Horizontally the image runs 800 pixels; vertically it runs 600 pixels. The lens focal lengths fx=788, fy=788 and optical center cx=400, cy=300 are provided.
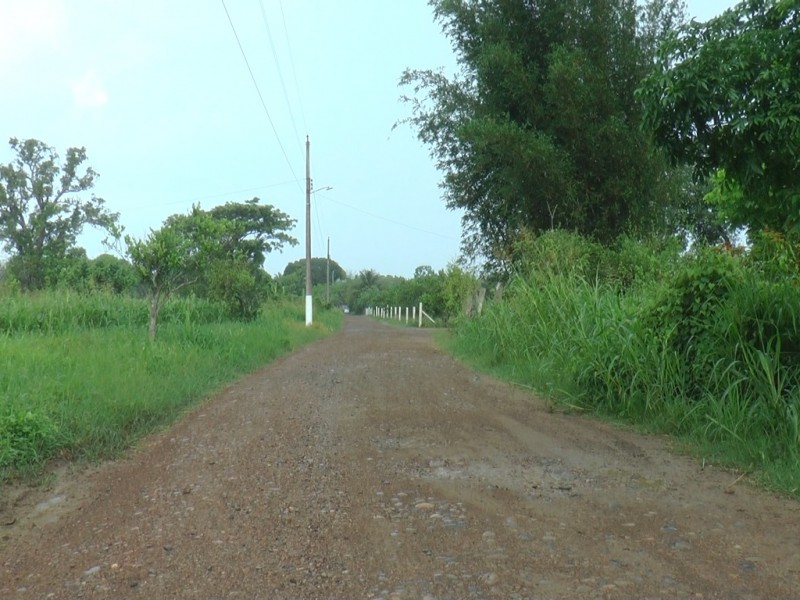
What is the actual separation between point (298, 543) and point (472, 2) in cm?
1571

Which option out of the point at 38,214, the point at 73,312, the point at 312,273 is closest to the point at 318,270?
the point at 312,273

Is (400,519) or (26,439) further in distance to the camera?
(26,439)

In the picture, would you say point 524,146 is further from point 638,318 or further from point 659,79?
point 659,79

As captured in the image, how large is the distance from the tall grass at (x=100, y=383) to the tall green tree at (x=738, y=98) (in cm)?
567

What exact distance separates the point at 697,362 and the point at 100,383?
20.8ft

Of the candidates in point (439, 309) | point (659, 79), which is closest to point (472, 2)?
point (659, 79)

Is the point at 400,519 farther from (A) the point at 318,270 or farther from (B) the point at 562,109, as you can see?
(A) the point at 318,270

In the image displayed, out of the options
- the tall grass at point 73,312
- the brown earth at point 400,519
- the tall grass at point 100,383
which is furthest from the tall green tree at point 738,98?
the tall grass at point 73,312

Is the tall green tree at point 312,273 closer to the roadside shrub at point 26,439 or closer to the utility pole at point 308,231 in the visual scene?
the utility pole at point 308,231

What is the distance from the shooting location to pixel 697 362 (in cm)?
786

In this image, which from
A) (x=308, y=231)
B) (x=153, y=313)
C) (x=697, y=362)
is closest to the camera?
(x=697, y=362)

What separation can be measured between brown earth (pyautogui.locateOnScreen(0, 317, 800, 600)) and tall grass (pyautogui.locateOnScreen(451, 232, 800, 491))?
0.48 metres

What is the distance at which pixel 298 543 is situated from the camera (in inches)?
169

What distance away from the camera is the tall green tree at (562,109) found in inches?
634
